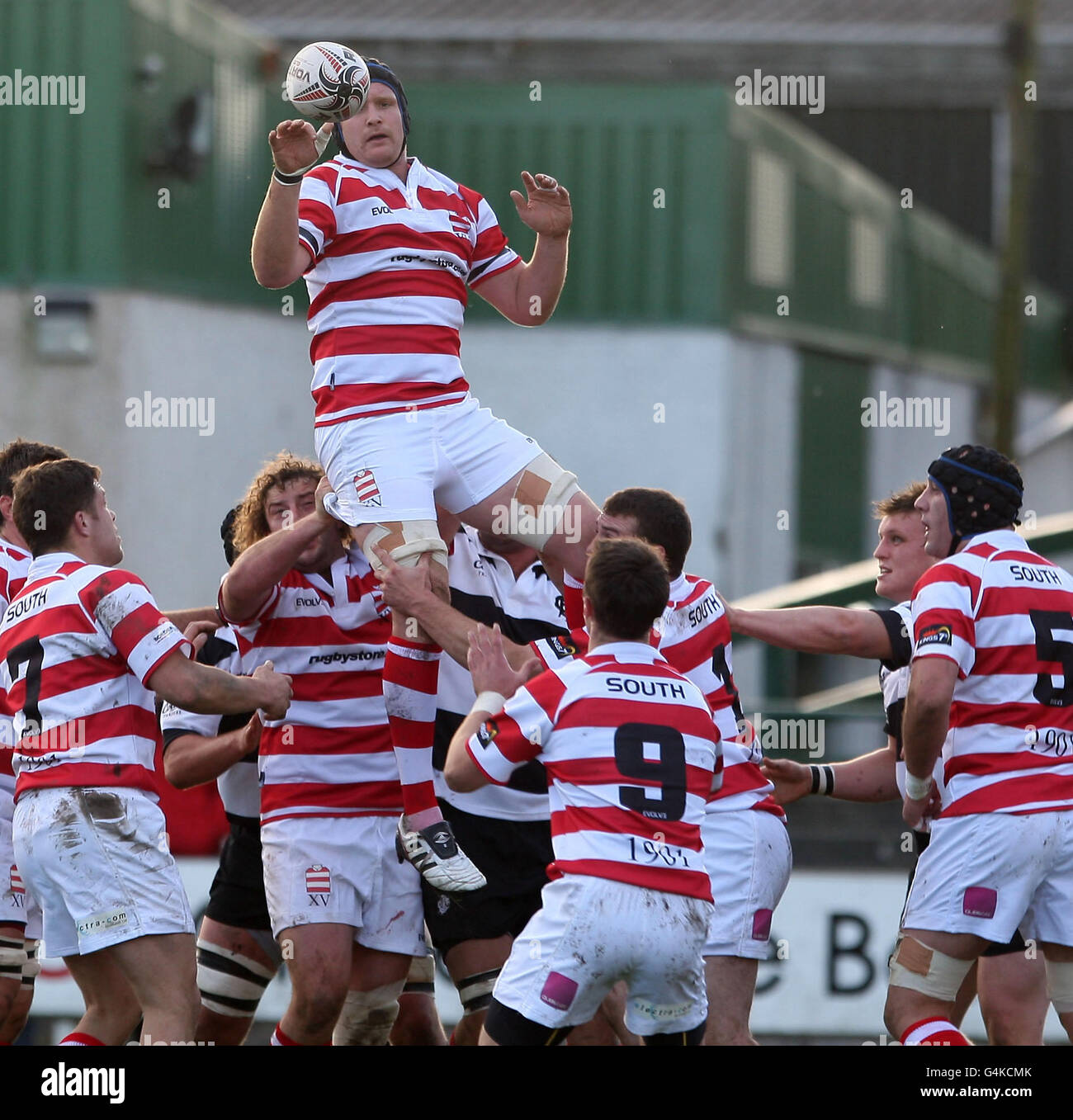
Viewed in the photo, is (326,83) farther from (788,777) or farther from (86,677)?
A: (788,777)

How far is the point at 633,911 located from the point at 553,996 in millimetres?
317

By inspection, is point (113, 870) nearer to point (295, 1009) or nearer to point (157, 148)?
point (295, 1009)

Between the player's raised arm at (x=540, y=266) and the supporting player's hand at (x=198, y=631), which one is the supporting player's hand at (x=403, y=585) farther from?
the player's raised arm at (x=540, y=266)

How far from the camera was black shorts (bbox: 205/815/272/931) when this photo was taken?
604 cm

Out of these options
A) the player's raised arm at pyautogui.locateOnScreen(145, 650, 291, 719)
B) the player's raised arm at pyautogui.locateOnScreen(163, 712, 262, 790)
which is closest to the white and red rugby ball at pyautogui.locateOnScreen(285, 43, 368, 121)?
the player's raised arm at pyautogui.locateOnScreen(145, 650, 291, 719)

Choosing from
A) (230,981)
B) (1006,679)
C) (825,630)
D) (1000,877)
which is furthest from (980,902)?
(230,981)

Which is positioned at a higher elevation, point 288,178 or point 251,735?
point 288,178

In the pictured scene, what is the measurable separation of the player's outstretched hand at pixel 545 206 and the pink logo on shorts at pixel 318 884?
227cm

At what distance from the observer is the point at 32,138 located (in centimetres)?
1391

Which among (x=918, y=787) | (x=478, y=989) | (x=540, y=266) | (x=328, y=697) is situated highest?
(x=540, y=266)

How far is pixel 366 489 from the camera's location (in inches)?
207

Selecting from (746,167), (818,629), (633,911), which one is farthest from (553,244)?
(746,167)

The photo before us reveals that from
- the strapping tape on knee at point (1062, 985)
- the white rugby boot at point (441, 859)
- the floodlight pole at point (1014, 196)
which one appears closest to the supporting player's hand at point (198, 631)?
the white rugby boot at point (441, 859)

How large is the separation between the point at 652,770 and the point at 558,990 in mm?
629
